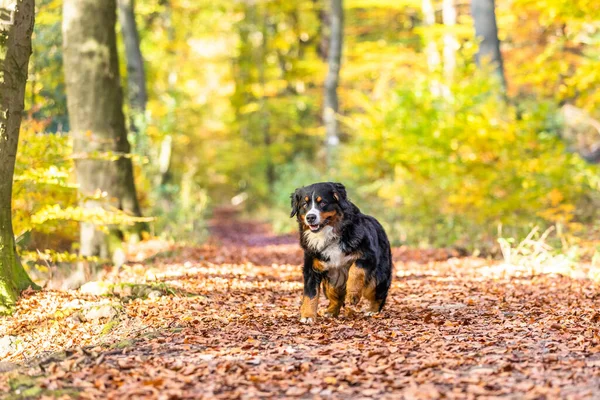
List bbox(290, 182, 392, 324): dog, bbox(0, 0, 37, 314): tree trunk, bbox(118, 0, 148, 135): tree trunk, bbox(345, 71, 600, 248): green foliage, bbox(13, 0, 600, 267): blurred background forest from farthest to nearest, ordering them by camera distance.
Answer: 1. bbox(118, 0, 148, 135): tree trunk
2. bbox(345, 71, 600, 248): green foliage
3. bbox(13, 0, 600, 267): blurred background forest
4. bbox(0, 0, 37, 314): tree trunk
5. bbox(290, 182, 392, 324): dog

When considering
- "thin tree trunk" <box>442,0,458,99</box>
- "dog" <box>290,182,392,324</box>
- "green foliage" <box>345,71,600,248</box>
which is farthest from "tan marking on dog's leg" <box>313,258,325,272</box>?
"thin tree trunk" <box>442,0,458,99</box>

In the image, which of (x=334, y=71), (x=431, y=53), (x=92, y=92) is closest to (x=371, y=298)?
(x=92, y=92)

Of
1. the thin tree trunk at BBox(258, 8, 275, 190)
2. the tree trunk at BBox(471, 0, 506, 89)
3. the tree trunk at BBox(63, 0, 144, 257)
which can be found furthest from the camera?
the thin tree trunk at BBox(258, 8, 275, 190)

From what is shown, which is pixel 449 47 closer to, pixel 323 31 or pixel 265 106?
pixel 323 31

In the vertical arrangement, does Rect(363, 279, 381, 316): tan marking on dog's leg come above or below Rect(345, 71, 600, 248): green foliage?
below

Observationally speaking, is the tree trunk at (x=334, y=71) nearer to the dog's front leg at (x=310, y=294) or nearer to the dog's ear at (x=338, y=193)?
the dog's ear at (x=338, y=193)

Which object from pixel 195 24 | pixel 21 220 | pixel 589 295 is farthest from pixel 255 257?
pixel 195 24

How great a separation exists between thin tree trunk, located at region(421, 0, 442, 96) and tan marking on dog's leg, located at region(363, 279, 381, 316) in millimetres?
8385

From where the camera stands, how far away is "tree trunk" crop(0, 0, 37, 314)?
23.5 feet

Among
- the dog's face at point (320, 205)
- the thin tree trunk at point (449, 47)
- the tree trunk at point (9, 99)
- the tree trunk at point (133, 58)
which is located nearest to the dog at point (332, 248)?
the dog's face at point (320, 205)

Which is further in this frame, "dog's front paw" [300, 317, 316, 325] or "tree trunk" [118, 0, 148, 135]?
"tree trunk" [118, 0, 148, 135]

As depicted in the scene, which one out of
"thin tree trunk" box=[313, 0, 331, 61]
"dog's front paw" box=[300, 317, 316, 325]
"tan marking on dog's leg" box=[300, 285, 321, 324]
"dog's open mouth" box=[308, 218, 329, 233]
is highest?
"thin tree trunk" box=[313, 0, 331, 61]

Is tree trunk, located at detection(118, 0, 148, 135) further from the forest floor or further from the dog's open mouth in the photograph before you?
the dog's open mouth

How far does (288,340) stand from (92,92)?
711 centimetres
